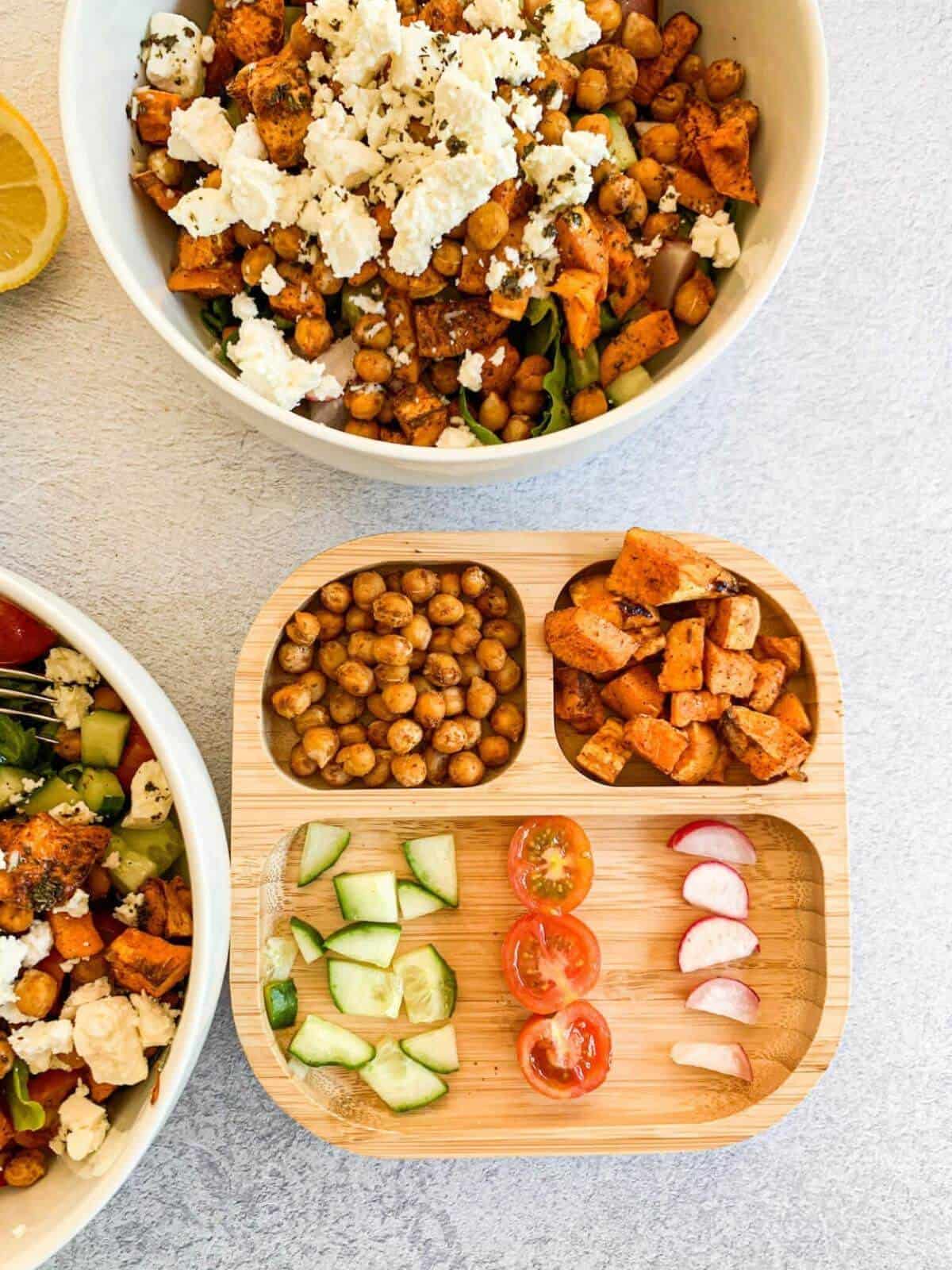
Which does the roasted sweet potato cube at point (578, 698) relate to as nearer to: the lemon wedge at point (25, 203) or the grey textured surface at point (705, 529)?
the grey textured surface at point (705, 529)

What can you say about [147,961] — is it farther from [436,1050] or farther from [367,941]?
[436,1050]

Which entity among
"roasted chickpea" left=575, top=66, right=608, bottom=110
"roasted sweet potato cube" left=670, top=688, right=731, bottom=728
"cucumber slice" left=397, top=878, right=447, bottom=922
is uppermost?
"roasted chickpea" left=575, top=66, right=608, bottom=110

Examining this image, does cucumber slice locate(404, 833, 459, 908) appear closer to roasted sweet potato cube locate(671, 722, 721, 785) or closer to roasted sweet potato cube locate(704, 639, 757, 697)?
roasted sweet potato cube locate(671, 722, 721, 785)

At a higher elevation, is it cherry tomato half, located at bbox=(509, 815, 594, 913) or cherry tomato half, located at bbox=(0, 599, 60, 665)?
cherry tomato half, located at bbox=(0, 599, 60, 665)

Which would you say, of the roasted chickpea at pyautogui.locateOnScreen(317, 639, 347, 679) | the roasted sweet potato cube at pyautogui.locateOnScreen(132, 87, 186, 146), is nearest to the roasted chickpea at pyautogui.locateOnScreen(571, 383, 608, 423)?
the roasted chickpea at pyautogui.locateOnScreen(317, 639, 347, 679)

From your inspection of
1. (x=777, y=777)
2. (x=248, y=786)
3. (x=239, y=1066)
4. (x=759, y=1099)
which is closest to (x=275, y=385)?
(x=248, y=786)

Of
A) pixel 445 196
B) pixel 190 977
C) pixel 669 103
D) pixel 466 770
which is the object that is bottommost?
pixel 190 977

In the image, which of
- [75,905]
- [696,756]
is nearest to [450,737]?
[696,756]
